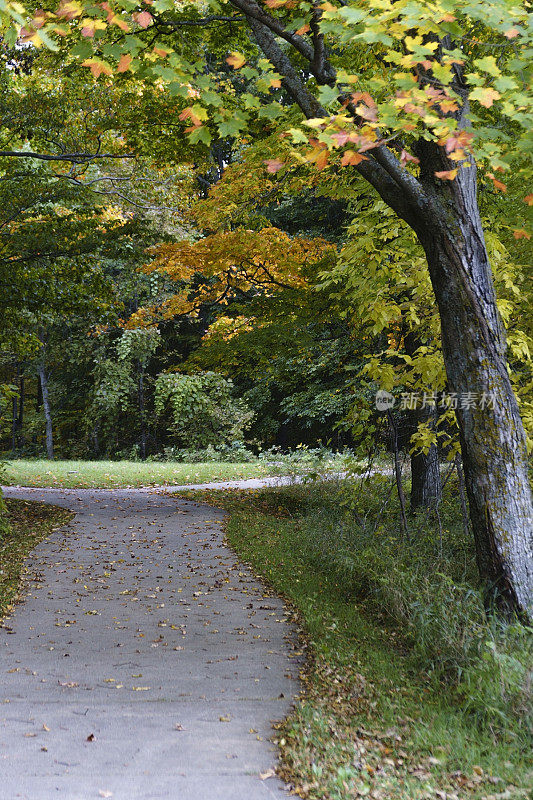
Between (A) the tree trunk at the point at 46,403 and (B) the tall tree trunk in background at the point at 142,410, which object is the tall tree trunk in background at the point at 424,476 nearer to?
(B) the tall tree trunk in background at the point at 142,410

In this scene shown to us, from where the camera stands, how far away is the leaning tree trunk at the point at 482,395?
14.3ft

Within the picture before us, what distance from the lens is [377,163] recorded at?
4.59 meters

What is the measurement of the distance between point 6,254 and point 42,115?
6.63 feet

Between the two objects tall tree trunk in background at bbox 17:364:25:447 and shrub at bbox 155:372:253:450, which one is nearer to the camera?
shrub at bbox 155:372:253:450

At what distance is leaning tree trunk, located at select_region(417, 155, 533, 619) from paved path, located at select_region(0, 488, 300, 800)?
1576mm

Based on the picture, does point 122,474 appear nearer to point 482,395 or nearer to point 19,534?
point 19,534

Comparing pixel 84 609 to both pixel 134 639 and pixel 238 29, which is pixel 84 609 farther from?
pixel 238 29

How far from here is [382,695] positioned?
3883 millimetres

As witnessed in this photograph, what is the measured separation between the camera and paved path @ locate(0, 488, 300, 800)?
10.00ft

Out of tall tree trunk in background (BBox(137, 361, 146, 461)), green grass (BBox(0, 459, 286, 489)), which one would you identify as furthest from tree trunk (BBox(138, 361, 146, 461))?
green grass (BBox(0, 459, 286, 489))

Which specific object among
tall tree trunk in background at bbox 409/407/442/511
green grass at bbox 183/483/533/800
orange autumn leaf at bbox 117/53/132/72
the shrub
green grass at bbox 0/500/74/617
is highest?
orange autumn leaf at bbox 117/53/132/72

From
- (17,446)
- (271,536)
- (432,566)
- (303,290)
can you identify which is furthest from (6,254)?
(17,446)

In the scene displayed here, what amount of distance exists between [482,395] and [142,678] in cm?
293

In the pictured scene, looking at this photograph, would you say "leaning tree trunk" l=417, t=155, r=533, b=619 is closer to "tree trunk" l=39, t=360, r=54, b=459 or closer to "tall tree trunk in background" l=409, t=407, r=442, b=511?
"tall tree trunk in background" l=409, t=407, r=442, b=511
